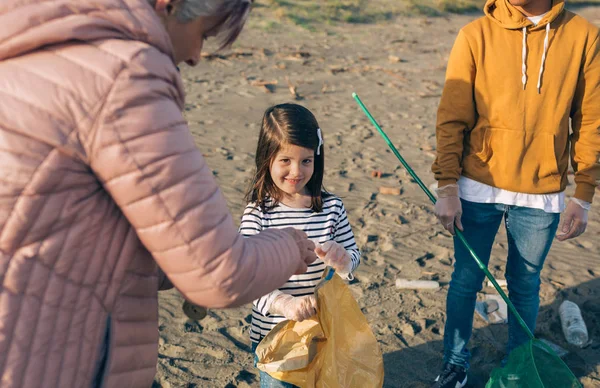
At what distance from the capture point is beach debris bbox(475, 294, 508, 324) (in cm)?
435

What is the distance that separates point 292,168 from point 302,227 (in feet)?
0.86

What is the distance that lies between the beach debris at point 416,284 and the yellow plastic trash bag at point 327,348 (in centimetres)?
184

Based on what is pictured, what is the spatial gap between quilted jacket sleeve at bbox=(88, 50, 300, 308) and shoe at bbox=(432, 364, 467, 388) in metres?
2.33

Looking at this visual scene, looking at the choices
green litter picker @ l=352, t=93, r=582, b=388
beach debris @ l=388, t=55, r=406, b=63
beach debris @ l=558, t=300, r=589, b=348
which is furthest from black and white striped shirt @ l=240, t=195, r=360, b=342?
beach debris @ l=388, t=55, r=406, b=63

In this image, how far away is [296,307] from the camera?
107 inches

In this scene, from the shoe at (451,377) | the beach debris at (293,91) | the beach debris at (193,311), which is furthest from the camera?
the beach debris at (293,91)

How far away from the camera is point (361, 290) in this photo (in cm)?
463

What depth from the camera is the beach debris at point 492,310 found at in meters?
4.35

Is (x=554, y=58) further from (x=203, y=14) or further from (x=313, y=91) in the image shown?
(x=313, y=91)

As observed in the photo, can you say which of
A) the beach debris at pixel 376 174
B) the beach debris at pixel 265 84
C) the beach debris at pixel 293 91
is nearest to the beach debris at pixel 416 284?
the beach debris at pixel 376 174

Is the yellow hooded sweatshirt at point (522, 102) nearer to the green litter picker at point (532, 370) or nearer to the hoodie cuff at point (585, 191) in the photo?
the hoodie cuff at point (585, 191)

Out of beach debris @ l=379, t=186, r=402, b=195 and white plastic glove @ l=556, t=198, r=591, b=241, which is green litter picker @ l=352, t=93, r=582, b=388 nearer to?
white plastic glove @ l=556, t=198, r=591, b=241

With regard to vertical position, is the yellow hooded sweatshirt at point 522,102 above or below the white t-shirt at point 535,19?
below

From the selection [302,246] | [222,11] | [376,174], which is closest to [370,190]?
[376,174]
